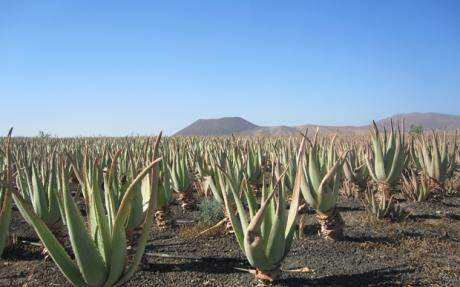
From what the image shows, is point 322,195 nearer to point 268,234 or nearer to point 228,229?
point 228,229

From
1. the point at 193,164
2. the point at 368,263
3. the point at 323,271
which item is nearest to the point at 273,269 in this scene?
the point at 323,271

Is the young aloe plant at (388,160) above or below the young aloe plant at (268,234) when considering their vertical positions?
above

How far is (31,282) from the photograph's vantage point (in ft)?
13.6

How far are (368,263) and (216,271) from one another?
156 centimetres

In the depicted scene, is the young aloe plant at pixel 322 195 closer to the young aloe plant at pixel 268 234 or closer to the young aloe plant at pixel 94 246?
the young aloe plant at pixel 268 234

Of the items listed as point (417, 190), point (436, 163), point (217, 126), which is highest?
point (217, 126)

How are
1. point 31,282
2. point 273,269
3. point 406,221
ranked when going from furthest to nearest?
1. point 406,221
2. point 31,282
3. point 273,269

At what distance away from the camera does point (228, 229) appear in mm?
5617

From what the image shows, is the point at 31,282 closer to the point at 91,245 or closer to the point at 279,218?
the point at 91,245

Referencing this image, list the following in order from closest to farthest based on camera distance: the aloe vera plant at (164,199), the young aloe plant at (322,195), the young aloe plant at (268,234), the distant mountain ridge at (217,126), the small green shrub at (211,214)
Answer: the young aloe plant at (268,234)
the young aloe plant at (322,195)
the aloe vera plant at (164,199)
the small green shrub at (211,214)
the distant mountain ridge at (217,126)

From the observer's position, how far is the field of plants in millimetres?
2773


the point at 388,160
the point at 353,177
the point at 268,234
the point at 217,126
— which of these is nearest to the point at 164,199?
the point at 268,234

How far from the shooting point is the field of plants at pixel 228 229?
277cm

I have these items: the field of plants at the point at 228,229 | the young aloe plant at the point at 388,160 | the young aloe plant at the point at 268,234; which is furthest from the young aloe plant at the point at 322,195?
the young aloe plant at the point at 388,160
